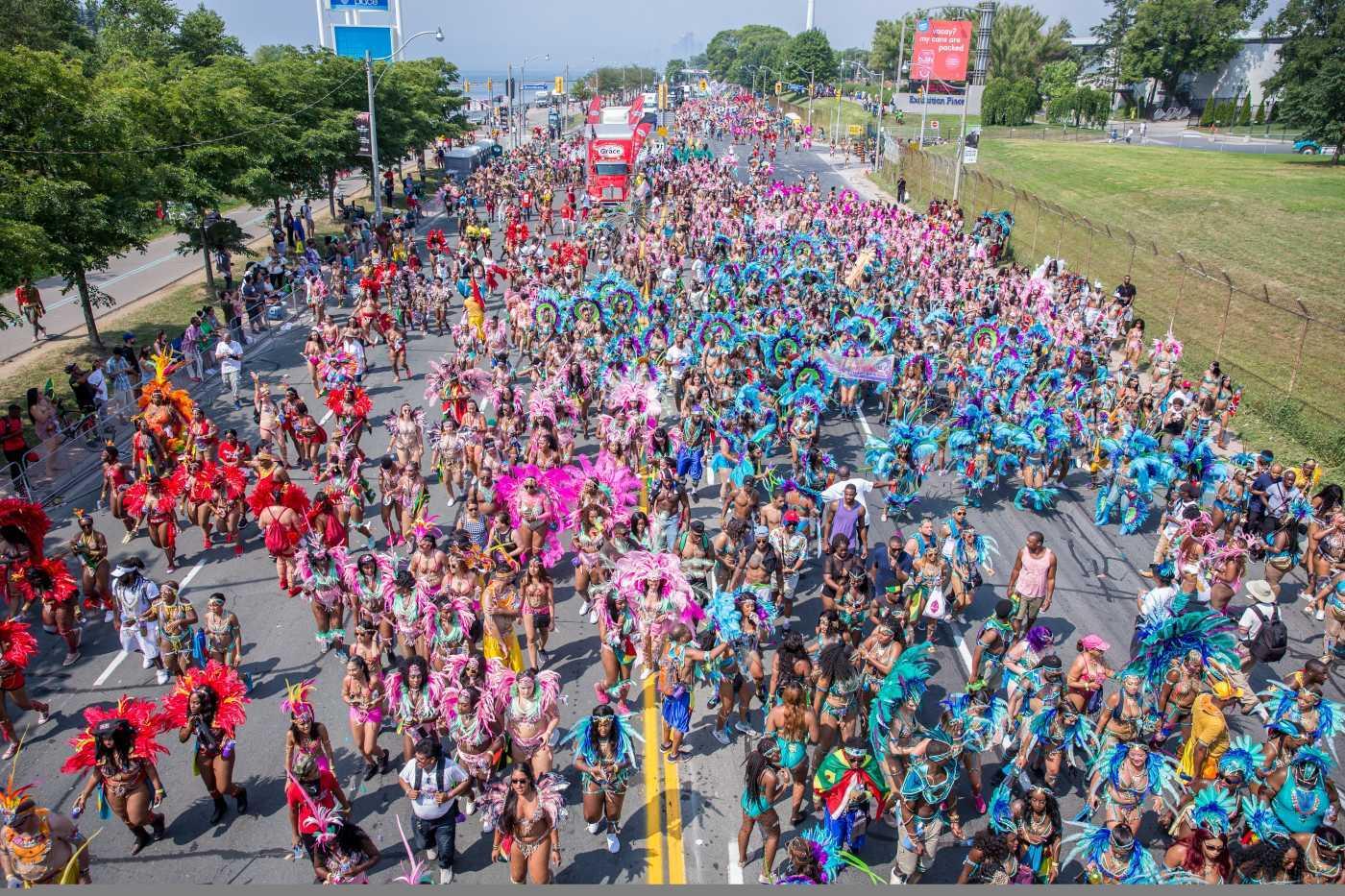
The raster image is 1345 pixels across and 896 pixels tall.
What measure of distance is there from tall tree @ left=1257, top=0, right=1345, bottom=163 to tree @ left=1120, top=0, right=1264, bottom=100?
3.46 m

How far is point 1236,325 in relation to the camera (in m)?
25.2

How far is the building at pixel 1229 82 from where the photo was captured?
76.6 m

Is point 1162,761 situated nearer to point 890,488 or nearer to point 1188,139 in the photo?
point 890,488

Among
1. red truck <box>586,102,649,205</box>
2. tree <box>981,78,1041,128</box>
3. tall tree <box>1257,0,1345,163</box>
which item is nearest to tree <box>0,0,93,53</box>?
red truck <box>586,102,649,205</box>

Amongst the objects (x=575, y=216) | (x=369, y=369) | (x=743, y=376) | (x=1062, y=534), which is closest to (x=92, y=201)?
(x=369, y=369)

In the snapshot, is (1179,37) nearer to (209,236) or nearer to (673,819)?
(209,236)

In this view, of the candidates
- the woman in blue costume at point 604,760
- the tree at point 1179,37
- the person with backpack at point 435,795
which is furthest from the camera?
the tree at point 1179,37

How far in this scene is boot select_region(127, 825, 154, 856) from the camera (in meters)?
7.72

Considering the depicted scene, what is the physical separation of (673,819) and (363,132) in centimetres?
3753

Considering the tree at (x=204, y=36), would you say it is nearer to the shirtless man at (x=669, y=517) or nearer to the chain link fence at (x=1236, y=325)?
the chain link fence at (x=1236, y=325)

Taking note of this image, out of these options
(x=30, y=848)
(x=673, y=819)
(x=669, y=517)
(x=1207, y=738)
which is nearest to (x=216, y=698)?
(x=30, y=848)

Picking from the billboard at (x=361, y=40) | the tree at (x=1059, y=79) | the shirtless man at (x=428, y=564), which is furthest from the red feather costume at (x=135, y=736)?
the tree at (x=1059, y=79)

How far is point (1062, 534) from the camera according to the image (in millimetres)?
13883

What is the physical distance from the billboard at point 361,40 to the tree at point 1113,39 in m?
73.5
